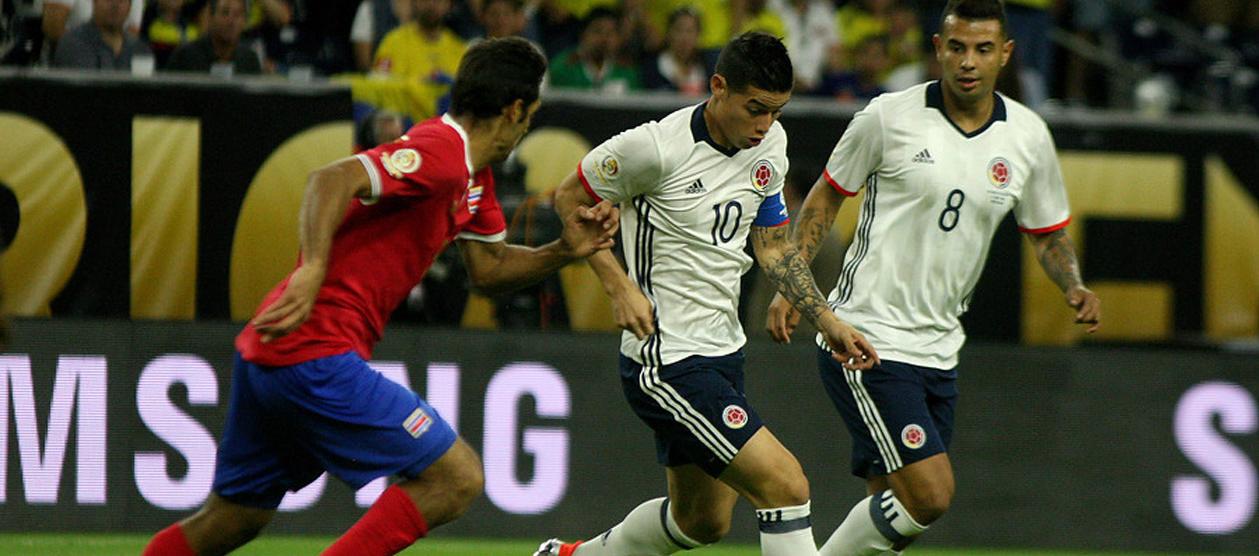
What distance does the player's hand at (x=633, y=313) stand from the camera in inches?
234

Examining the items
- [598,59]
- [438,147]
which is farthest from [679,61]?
→ [438,147]

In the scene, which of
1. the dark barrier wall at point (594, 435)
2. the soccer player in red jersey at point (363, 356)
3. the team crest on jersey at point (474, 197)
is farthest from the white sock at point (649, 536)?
the dark barrier wall at point (594, 435)

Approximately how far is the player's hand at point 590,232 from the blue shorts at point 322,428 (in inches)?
30.8

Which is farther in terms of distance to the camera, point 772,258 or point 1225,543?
point 1225,543

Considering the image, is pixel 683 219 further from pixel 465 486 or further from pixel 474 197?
pixel 465 486

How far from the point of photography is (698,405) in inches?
245

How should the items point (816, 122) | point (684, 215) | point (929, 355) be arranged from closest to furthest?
point (684, 215) → point (929, 355) → point (816, 122)

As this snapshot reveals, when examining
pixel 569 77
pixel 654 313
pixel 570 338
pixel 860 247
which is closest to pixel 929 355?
pixel 860 247

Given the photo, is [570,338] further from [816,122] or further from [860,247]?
[860,247]

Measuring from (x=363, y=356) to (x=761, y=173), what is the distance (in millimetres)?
1809

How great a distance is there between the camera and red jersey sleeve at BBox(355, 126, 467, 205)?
5.17 m

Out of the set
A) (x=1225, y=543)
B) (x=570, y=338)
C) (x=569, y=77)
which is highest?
(x=569, y=77)

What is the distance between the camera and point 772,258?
6.55 metres

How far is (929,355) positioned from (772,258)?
2.53 feet
